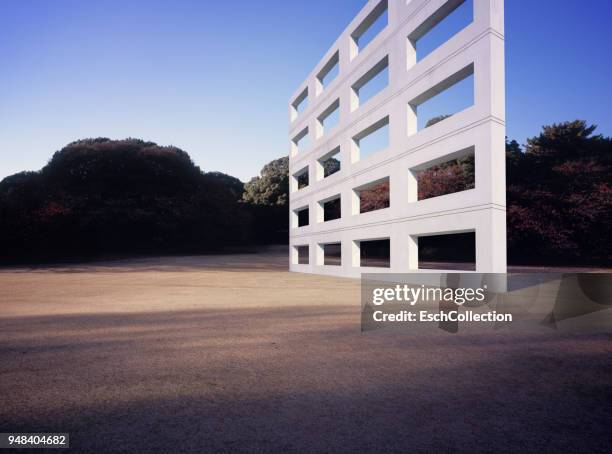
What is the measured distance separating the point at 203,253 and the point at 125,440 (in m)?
36.0

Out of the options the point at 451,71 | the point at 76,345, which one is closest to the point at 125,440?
the point at 76,345

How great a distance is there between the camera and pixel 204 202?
35.8 metres

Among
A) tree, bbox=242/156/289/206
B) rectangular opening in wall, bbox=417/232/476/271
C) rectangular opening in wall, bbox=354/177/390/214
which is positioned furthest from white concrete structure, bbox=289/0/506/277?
tree, bbox=242/156/289/206

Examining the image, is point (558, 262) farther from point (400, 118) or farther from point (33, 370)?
point (33, 370)

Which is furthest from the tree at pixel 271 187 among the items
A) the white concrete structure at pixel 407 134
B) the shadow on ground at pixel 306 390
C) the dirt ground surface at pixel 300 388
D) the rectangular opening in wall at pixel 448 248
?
the shadow on ground at pixel 306 390

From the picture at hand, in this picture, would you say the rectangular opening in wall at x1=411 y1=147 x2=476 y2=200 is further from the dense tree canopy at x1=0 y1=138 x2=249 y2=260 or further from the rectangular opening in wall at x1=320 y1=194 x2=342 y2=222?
the dense tree canopy at x1=0 y1=138 x2=249 y2=260

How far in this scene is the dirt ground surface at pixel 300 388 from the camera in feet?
7.54

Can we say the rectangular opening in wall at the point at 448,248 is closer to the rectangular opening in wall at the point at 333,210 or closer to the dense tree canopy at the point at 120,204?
the rectangular opening in wall at the point at 333,210

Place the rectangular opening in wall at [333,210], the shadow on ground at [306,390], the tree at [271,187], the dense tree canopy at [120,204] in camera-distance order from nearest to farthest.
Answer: the shadow on ground at [306,390], the dense tree canopy at [120,204], the rectangular opening in wall at [333,210], the tree at [271,187]

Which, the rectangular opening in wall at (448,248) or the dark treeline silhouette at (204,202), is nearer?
the dark treeline silhouette at (204,202)

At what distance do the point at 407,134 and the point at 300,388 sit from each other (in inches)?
443

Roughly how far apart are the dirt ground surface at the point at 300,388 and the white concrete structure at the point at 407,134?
223 inches

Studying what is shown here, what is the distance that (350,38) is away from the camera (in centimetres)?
1717

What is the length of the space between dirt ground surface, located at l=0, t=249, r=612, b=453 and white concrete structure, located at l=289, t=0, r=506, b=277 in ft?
18.6
